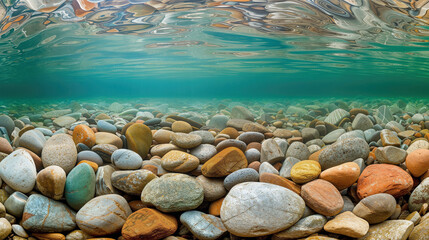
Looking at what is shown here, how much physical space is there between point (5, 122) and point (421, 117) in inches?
321

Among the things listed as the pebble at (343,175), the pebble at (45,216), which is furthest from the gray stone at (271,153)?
the pebble at (45,216)

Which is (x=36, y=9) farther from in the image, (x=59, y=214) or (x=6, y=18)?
(x=59, y=214)

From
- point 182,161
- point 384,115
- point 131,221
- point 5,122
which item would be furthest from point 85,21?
point 384,115

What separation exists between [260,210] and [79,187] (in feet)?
7.19

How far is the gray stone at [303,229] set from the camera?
2.41 meters

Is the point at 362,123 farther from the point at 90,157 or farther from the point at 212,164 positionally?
the point at 90,157

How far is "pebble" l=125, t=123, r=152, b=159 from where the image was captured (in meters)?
3.66

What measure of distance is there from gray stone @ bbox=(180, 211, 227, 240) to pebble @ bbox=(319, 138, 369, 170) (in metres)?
1.63

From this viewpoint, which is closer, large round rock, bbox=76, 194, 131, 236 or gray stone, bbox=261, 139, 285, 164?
large round rock, bbox=76, 194, 131, 236

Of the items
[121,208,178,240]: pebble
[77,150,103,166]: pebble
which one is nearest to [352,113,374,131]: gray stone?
[121,208,178,240]: pebble

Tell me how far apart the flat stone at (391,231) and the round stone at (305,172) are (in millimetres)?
762

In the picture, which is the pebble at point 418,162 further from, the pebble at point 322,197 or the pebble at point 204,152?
the pebble at point 204,152

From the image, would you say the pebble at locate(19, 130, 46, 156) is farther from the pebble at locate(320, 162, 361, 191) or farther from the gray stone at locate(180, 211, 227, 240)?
the pebble at locate(320, 162, 361, 191)

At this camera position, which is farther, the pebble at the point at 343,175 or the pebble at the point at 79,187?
the pebble at the point at 79,187
